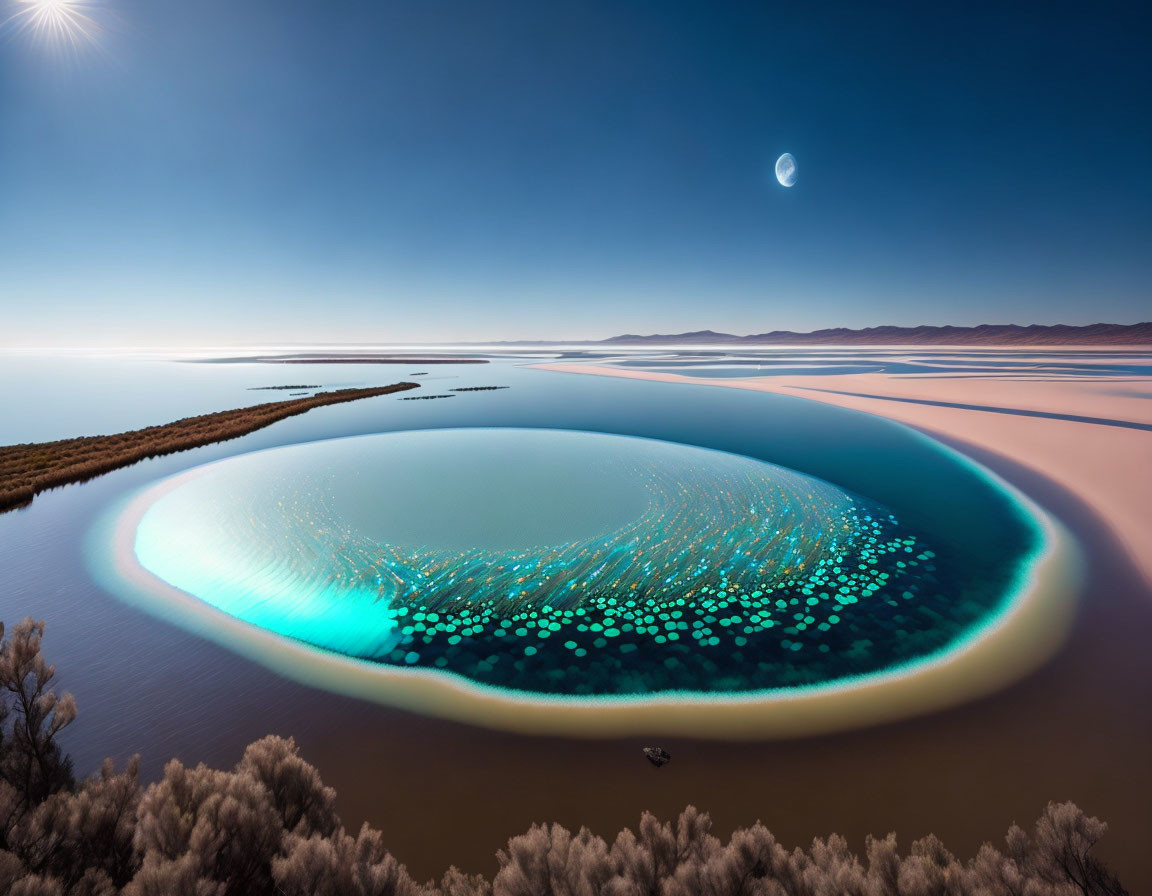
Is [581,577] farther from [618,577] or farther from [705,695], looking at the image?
[705,695]

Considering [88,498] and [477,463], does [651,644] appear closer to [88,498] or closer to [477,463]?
[477,463]

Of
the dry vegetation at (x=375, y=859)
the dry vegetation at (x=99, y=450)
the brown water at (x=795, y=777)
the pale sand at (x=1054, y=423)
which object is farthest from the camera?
the dry vegetation at (x=99, y=450)

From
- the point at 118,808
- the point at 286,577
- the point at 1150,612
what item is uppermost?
the point at 118,808

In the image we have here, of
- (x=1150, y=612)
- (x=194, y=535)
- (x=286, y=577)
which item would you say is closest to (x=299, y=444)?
(x=194, y=535)

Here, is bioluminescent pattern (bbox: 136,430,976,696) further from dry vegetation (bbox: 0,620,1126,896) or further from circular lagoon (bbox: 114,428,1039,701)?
dry vegetation (bbox: 0,620,1126,896)

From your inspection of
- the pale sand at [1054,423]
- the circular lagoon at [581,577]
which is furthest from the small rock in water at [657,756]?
the pale sand at [1054,423]

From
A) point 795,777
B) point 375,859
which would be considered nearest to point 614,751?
point 795,777

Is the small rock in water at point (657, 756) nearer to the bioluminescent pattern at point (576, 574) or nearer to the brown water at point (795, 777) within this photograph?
the brown water at point (795, 777)
